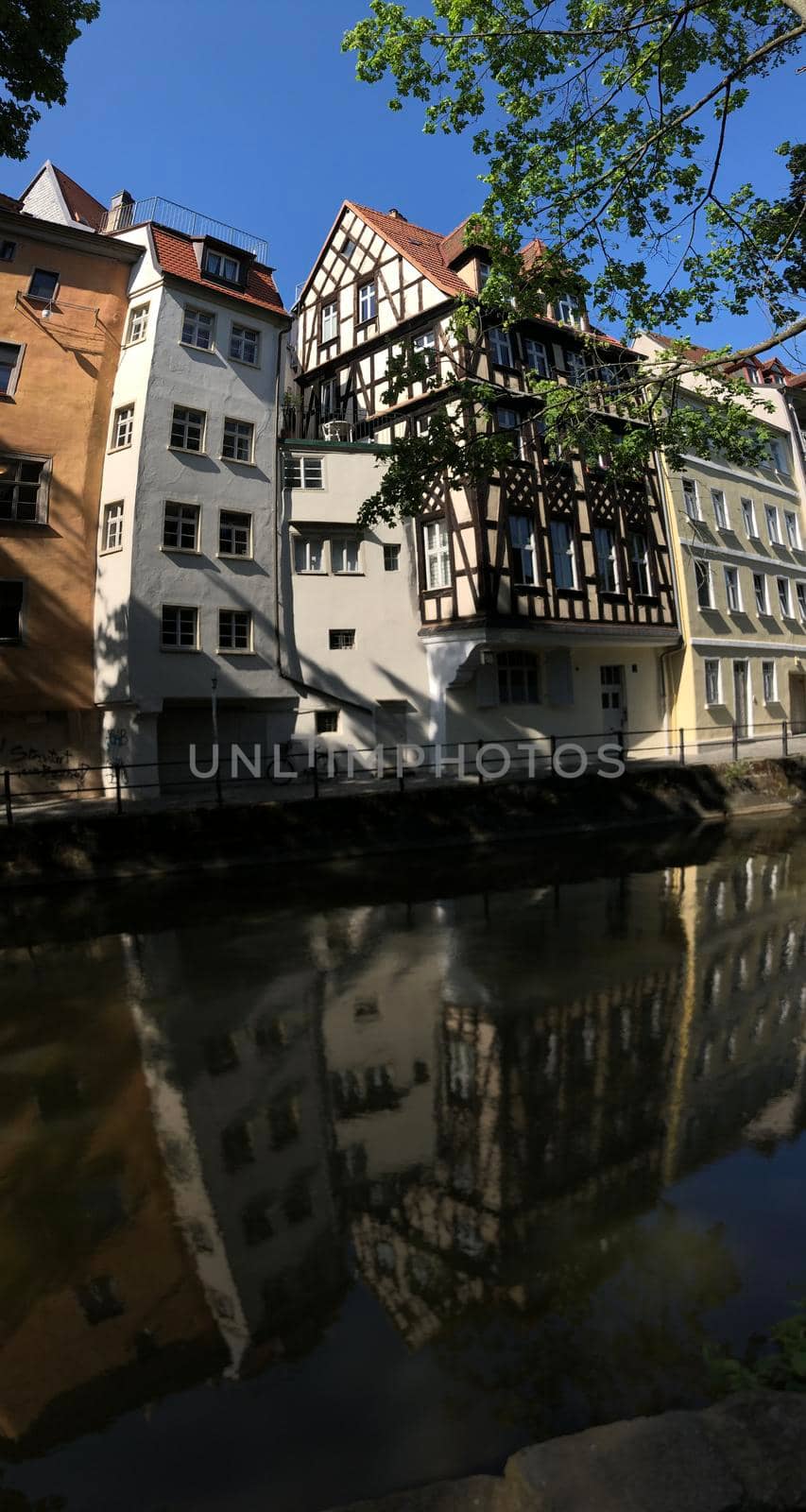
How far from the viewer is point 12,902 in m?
12.7

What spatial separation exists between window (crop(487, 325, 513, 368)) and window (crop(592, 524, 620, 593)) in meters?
5.73

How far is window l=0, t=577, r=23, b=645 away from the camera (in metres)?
19.3

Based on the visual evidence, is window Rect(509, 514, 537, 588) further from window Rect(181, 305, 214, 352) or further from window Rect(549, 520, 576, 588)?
window Rect(181, 305, 214, 352)

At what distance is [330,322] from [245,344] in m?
5.80

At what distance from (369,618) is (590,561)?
7.33 meters

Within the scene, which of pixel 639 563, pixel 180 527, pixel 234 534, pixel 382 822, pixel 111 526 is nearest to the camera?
pixel 382 822

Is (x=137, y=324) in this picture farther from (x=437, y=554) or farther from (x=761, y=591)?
(x=761, y=591)

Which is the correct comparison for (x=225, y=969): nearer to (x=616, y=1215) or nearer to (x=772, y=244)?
(x=616, y=1215)

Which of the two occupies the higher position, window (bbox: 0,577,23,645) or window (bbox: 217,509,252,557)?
window (bbox: 217,509,252,557)

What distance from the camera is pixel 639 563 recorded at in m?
26.8

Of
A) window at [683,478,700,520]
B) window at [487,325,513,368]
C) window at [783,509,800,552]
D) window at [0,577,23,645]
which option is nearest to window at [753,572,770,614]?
window at [783,509,800,552]

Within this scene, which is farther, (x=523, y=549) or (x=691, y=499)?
(x=691, y=499)

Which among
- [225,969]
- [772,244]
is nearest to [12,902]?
[225,969]

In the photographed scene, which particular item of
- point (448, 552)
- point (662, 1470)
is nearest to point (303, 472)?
point (448, 552)
